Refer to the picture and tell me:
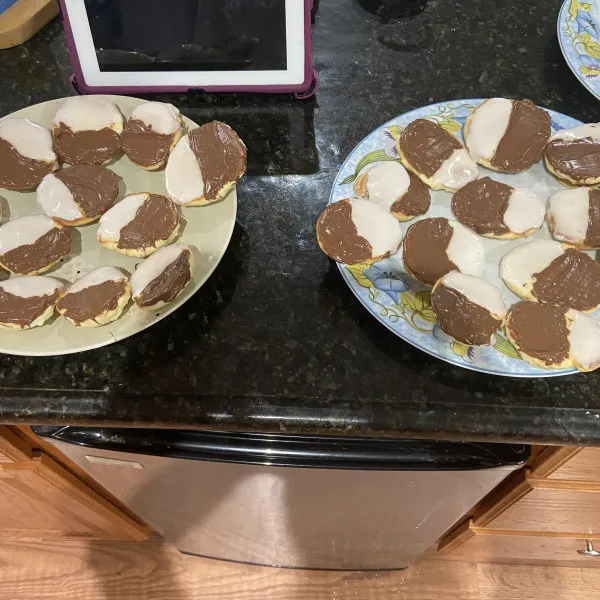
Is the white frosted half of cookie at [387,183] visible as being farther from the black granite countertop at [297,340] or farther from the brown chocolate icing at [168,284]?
the brown chocolate icing at [168,284]

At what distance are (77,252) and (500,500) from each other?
746 millimetres

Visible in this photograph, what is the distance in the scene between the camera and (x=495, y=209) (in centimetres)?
74

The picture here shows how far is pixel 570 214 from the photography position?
0.74 metres

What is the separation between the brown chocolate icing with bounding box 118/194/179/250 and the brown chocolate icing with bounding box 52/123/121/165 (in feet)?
0.38

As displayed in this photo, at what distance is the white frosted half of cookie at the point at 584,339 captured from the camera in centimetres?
64

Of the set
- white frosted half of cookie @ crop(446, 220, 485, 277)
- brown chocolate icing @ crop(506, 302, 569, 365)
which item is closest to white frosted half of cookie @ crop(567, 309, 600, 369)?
brown chocolate icing @ crop(506, 302, 569, 365)

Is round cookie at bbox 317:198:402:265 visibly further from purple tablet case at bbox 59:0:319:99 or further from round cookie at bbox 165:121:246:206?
purple tablet case at bbox 59:0:319:99

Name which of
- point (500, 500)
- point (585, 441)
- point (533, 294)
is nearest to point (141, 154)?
point (533, 294)

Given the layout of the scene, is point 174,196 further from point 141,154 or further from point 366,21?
point 366,21

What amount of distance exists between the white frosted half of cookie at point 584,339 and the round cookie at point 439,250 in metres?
0.12

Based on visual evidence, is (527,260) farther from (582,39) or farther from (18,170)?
(18,170)

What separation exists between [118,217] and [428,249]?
0.39m

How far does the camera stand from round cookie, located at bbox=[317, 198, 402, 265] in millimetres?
708

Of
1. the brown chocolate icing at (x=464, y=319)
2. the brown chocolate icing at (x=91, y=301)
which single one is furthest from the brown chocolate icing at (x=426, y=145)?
the brown chocolate icing at (x=91, y=301)
